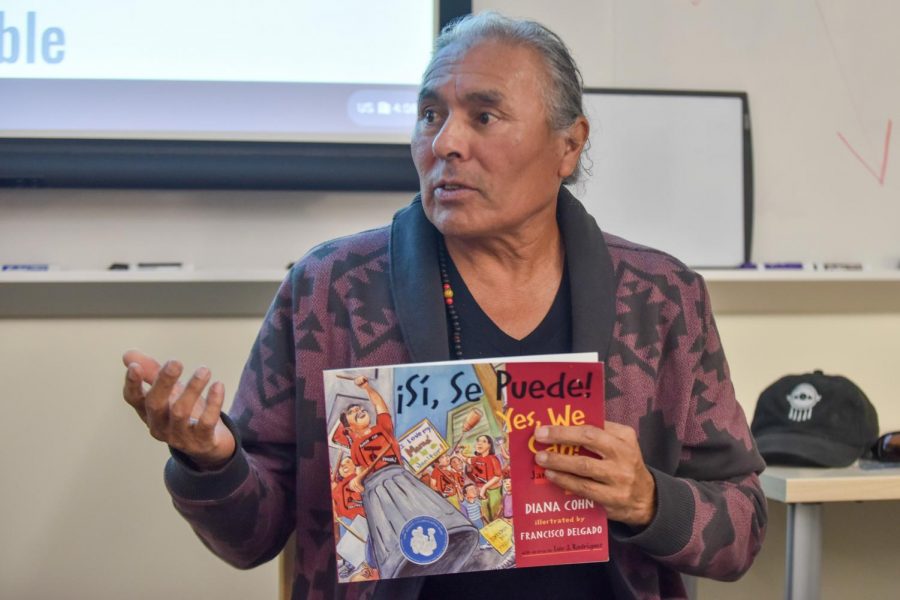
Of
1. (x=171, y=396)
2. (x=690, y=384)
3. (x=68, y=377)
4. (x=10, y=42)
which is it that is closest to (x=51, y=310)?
(x=68, y=377)

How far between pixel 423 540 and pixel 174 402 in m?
0.30

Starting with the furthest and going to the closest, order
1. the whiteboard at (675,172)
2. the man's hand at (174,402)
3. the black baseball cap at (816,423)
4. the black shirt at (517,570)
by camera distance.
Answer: the whiteboard at (675,172)
the black baseball cap at (816,423)
the black shirt at (517,570)
the man's hand at (174,402)

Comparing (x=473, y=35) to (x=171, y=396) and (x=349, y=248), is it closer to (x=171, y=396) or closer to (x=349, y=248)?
(x=349, y=248)

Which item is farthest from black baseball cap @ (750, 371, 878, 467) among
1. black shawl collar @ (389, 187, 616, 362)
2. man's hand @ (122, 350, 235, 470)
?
man's hand @ (122, 350, 235, 470)

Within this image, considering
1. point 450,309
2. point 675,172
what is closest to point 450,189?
point 450,309

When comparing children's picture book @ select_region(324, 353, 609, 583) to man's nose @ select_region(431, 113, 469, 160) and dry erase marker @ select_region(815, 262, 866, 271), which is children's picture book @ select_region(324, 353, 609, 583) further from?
dry erase marker @ select_region(815, 262, 866, 271)

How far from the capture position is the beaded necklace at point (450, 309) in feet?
4.32

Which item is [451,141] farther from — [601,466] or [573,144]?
[601,466]

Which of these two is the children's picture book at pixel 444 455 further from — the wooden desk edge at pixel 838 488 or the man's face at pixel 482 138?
the wooden desk edge at pixel 838 488

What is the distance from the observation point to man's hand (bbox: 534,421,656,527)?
1091 millimetres

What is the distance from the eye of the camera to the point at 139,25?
1911mm

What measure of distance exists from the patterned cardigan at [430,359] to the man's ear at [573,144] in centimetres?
9

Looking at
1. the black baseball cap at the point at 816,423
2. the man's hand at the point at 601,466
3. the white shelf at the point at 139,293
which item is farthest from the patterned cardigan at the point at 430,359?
the white shelf at the point at 139,293

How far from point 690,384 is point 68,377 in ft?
4.00
